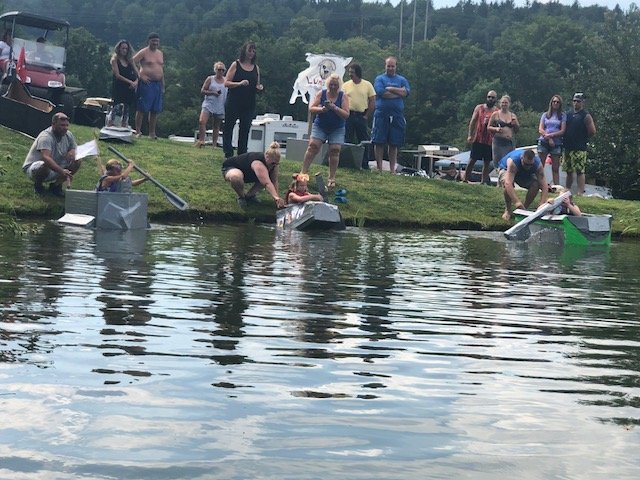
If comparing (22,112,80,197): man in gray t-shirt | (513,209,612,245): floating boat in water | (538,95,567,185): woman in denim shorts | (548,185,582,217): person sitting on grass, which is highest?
→ (538,95,567,185): woman in denim shorts

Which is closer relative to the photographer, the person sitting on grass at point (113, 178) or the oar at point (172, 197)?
the person sitting on grass at point (113, 178)

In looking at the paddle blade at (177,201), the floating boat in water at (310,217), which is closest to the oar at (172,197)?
the paddle blade at (177,201)

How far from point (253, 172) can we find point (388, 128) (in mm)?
4825

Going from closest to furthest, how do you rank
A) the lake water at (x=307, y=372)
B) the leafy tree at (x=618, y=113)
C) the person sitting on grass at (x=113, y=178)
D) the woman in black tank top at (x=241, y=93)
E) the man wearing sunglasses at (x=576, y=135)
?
1. the lake water at (x=307, y=372)
2. the person sitting on grass at (x=113, y=178)
3. the woman in black tank top at (x=241, y=93)
4. the man wearing sunglasses at (x=576, y=135)
5. the leafy tree at (x=618, y=113)

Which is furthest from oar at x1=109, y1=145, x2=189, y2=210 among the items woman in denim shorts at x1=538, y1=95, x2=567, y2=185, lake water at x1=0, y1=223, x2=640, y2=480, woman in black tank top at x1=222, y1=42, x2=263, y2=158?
woman in denim shorts at x1=538, y1=95, x2=567, y2=185

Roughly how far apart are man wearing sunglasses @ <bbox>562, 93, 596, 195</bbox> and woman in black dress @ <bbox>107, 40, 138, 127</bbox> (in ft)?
26.8

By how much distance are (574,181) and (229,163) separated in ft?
26.4

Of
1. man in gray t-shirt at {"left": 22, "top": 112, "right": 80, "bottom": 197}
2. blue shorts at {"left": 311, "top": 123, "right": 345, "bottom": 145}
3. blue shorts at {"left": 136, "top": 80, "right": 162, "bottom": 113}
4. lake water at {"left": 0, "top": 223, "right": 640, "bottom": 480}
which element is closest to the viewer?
lake water at {"left": 0, "top": 223, "right": 640, "bottom": 480}

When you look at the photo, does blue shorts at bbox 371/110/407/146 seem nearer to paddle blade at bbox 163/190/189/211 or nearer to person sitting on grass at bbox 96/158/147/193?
paddle blade at bbox 163/190/189/211

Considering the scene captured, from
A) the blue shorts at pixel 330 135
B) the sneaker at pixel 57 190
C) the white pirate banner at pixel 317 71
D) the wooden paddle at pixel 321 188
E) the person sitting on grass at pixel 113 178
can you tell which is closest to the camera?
the person sitting on grass at pixel 113 178

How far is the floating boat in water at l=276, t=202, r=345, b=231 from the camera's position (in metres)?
20.0

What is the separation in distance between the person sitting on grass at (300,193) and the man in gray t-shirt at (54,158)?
10.5 feet

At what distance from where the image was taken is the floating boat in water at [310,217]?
20031mm

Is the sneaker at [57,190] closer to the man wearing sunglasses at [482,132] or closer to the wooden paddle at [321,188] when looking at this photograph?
the wooden paddle at [321,188]
